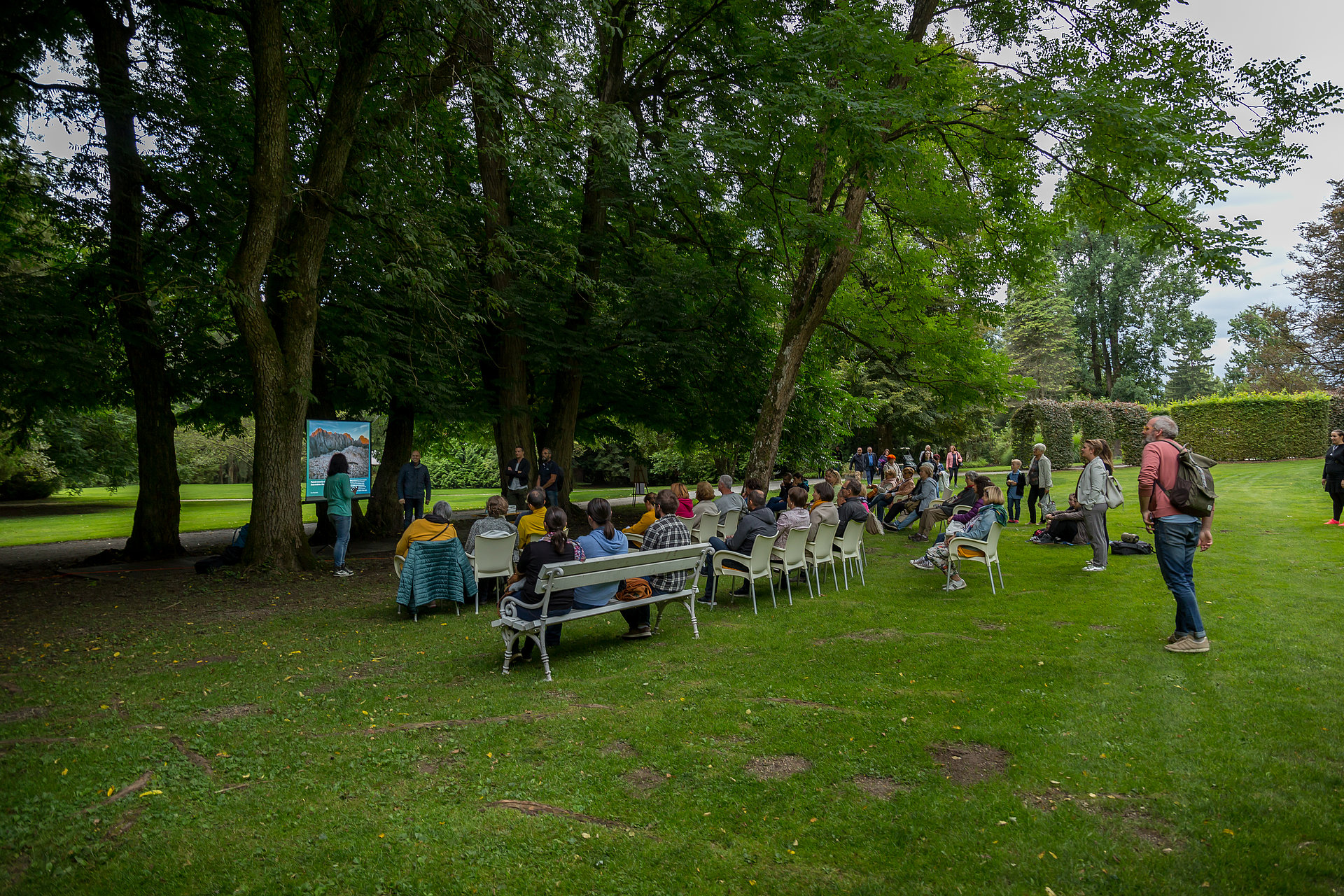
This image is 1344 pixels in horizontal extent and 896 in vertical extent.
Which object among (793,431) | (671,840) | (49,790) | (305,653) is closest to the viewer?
(671,840)

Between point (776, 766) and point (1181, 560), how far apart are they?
4065 mm

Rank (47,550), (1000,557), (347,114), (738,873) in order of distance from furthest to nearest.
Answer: (47,550), (1000,557), (347,114), (738,873)

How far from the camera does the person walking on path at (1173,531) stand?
5926 millimetres

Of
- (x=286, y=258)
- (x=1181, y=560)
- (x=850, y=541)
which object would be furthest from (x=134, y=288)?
(x=1181, y=560)

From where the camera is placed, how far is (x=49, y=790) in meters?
3.68

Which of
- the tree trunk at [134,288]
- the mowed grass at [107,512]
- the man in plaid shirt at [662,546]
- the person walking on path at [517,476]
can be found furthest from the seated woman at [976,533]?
the tree trunk at [134,288]

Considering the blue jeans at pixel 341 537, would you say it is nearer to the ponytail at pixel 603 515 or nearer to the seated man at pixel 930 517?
the ponytail at pixel 603 515

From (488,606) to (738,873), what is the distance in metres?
6.50

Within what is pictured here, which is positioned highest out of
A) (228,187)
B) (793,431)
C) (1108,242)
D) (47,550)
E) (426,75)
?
(1108,242)

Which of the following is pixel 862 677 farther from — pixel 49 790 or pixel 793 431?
pixel 793 431

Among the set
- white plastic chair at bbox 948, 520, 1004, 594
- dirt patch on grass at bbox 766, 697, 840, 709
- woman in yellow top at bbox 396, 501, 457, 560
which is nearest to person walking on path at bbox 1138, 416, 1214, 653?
white plastic chair at bbox 948, 520, 1004, 594

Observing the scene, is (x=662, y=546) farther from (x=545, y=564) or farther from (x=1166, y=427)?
(x=1166, y=427)

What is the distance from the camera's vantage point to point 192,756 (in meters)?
4.21

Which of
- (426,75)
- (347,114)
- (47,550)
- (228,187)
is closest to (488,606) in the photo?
(347,114)
